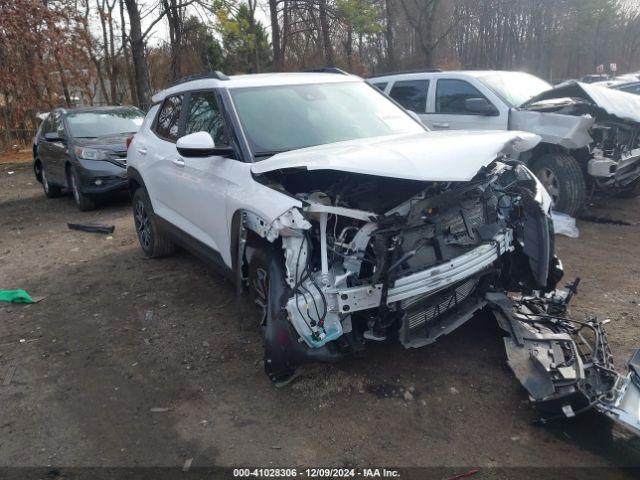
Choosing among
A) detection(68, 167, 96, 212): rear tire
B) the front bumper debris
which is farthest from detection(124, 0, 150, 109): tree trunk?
the front bumper debris

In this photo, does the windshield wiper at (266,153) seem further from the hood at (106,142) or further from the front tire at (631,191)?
the hood at (106,142)

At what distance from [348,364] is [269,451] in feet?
3.01

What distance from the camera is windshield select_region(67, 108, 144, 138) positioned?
9.59 meters

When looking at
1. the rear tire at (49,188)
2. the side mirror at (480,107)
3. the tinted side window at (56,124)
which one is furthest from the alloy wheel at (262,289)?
the rear tire at (49,188)

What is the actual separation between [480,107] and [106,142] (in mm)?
6085

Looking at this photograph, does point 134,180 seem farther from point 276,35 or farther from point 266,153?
point 276,35

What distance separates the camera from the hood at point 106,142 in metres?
9.08

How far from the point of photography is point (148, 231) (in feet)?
20.3

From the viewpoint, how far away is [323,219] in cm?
307

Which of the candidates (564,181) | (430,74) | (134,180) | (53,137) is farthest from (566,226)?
(53,137)

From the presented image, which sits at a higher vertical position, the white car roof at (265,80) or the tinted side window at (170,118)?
the white car roof at (265,80)

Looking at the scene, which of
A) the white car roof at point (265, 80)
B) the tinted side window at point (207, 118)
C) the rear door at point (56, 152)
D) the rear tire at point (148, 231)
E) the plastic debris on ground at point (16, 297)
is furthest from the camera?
the rear door at point (56, 152)

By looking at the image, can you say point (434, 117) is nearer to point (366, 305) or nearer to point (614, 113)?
point (614, 113)

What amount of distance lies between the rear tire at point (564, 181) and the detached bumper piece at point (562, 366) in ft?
9.99
